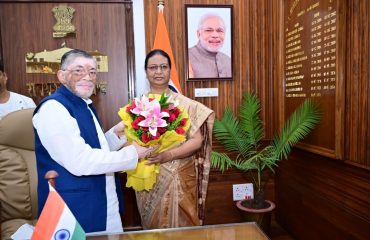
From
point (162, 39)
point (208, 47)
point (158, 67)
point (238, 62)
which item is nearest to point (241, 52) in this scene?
point (238, 62)

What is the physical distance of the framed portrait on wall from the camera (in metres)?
2.96

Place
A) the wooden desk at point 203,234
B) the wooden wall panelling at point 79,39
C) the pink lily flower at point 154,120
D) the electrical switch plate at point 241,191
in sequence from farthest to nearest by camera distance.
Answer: the electrical switch plate at point 241,191 → the wooden wall panelling at point 79,39 → the pink lily flower at point 154,120 → the wooden desk at point 203,234

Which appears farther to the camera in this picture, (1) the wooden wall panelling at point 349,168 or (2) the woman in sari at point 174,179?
(2) the woman in sari at point 174,179

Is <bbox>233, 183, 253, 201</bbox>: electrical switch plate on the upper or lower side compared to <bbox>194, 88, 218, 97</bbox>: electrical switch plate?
lower

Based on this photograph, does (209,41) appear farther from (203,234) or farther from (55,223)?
(55,223)

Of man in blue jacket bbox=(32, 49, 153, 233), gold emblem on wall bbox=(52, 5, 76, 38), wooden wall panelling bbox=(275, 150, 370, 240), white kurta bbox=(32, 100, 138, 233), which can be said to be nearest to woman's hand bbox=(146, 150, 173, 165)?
man in blue jacket bbox=(32, 49, 153, 233)

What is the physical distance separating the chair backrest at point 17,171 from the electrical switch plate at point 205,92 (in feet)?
5.14

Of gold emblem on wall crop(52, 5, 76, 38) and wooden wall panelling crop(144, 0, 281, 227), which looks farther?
wooden wall panelling crop(144, 0, 281, 227)

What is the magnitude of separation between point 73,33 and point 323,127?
7.54 feet

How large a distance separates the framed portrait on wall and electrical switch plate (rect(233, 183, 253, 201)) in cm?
109

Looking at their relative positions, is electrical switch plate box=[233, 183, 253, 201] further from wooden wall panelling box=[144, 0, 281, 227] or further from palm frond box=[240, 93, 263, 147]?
palm frond box=[240, 93, 263, 147]

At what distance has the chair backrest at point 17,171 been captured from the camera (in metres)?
1.87

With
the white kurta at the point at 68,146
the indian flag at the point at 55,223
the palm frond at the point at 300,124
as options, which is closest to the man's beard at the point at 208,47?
the palm frond at the point at 300,124

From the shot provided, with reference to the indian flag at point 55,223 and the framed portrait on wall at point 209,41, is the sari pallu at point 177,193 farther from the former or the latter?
the indian flag at point 55,223
